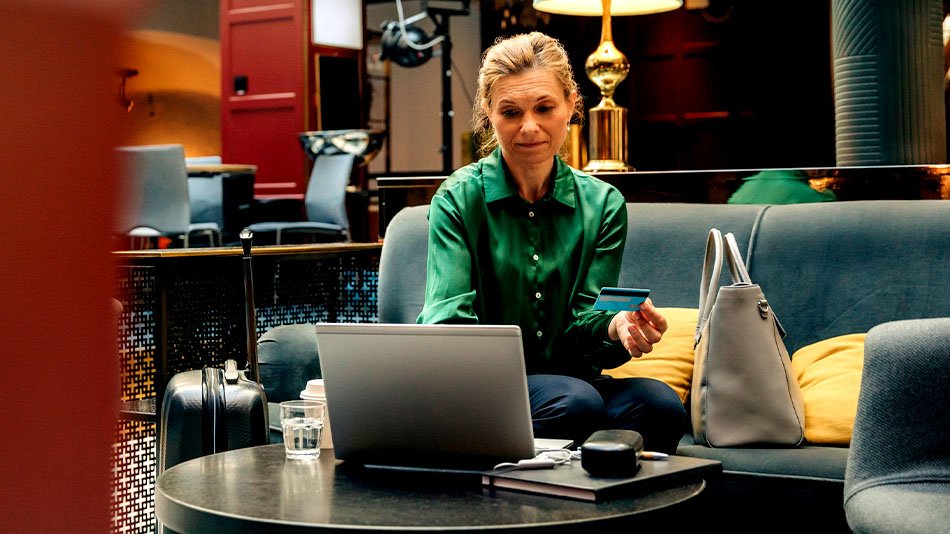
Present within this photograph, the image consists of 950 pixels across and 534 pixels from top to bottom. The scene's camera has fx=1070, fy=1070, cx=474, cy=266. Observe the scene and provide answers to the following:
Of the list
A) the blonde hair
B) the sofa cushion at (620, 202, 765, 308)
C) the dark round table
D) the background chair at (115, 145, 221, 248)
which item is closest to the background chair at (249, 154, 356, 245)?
the background chair at (115, 145, 221, 248)

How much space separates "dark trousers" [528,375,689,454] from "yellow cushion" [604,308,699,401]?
0.37 meters

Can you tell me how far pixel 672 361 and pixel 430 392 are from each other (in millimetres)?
1233

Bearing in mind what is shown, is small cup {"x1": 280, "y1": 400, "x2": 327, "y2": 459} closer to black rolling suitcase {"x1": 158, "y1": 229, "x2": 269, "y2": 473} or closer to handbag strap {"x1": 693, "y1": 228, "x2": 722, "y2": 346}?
black rolling suitcase {"x1": 158, "y1": 229, "x2": 269, "y2": 473}

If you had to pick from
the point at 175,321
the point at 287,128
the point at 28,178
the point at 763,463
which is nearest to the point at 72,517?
the point at 28,178

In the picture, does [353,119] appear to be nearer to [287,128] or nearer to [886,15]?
[287,128]

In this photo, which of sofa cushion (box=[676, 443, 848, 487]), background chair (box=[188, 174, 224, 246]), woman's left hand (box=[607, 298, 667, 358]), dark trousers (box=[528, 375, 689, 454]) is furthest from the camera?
background chair (box=[188, 174, 224, 246])

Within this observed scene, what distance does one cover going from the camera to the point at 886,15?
2742 millimetres

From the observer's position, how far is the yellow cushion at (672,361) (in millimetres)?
2424

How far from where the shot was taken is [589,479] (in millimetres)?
1271

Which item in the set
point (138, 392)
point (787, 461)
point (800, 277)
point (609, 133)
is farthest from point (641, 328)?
point (609, 133)

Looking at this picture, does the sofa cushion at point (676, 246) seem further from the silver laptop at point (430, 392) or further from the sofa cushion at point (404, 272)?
the silver laptop at point (430, 392)

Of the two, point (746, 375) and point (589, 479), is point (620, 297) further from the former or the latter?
point (746, 375)

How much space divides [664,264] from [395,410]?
4.52ft

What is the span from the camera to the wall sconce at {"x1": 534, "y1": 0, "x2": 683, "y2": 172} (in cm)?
317
